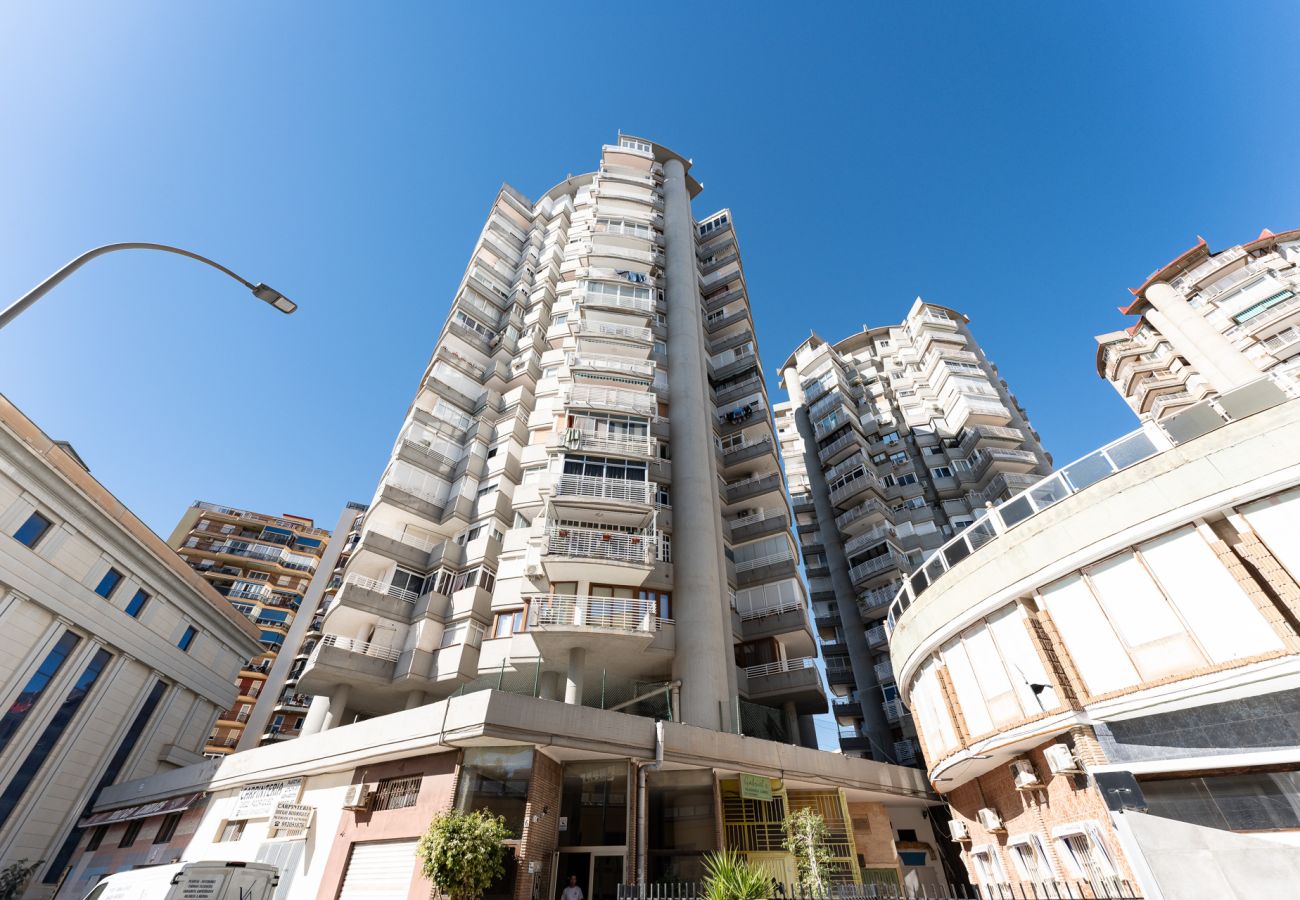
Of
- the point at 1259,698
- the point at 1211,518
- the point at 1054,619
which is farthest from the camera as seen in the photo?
the point at 1054,619

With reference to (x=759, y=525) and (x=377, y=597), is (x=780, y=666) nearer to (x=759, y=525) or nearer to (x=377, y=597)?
(x=759, y=525)

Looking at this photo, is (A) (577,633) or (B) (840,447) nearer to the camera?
(A) (577,633)

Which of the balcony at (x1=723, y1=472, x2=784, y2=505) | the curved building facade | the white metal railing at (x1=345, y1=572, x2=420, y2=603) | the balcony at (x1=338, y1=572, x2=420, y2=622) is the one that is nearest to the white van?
the balcony at (x1=338, y1=572, x2=420, y2=622)

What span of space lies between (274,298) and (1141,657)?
16.9m

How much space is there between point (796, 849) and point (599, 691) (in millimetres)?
8719

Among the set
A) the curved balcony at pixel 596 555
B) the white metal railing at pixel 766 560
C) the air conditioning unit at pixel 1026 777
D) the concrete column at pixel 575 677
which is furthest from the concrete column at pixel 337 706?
the air conditioning unit at pixel 1026 777

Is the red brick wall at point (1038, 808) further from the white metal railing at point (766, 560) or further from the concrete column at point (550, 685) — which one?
the concrete column at point (550, 685)

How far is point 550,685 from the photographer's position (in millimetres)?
22297

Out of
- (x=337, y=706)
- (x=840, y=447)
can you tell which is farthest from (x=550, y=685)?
(x=840, y=447)

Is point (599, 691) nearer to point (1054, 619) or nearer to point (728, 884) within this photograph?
point (728, 884)

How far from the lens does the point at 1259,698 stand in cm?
942

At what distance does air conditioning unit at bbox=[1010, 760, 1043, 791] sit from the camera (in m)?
12.7

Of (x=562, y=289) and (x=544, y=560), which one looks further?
(x=562, y=289)

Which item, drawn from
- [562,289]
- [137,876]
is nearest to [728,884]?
[137,876]
